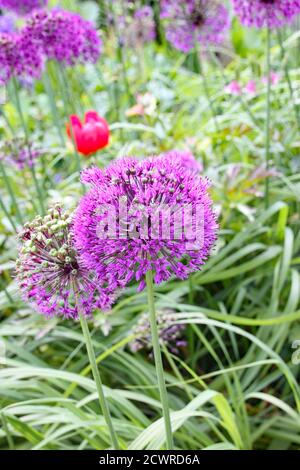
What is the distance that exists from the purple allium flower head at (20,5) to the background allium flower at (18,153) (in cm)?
99

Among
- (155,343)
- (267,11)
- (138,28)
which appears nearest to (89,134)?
(267,11)

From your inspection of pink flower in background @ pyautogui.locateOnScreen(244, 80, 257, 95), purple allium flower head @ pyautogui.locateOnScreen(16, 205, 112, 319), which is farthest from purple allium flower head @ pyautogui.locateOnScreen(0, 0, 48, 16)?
purple allium flower head @ pyautogui.locateOnScreen(16, 205, 112, 319)

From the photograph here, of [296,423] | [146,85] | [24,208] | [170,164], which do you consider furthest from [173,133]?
[170,164]

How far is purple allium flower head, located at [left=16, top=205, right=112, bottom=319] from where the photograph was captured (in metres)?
1.23

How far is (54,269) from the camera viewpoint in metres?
1.23

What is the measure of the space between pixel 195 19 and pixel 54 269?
199 centimetres

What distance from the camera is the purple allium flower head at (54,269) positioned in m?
1.23

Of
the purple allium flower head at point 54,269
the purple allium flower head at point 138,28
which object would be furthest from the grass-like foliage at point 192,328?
the purple allium flower head at point 138,28

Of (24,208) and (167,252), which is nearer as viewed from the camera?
(167,252)

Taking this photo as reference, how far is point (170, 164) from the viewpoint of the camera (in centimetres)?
119

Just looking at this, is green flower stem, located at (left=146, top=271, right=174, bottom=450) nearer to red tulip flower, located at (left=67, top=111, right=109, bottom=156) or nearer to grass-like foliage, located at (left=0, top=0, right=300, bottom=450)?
grass-like foliage, located at (left=0, top=0, right=300, bottom=450)
